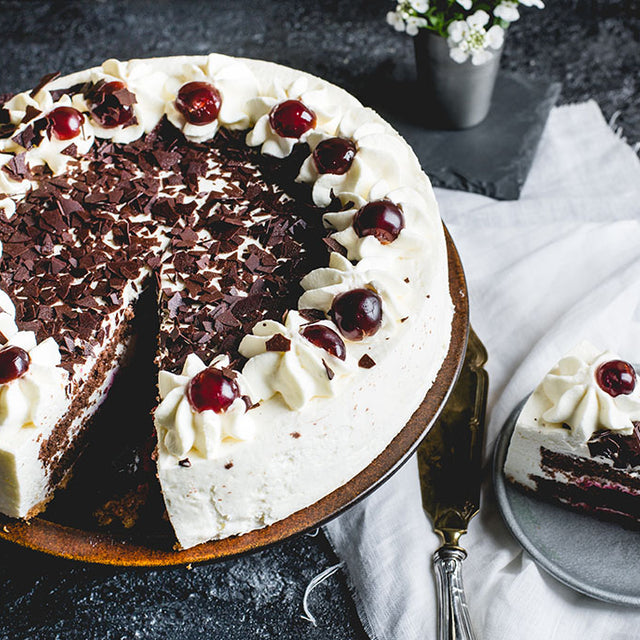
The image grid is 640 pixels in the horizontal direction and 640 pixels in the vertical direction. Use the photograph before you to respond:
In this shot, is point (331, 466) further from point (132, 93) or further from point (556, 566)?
point (132, 93)

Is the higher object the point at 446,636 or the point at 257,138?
the point at 257,138

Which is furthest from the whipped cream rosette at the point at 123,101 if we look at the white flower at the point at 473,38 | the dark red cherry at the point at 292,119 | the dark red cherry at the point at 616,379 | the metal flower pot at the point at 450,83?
the dark red cherry at the point at 616,379

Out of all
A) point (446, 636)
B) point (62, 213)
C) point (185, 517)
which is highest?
point (62, 213)

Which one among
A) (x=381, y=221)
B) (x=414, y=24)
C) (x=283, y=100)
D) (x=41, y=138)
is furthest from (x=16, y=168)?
(x=414, y=24)

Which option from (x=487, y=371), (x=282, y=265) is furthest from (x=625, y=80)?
(x=282, y=265)

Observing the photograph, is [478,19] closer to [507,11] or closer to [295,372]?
[507,11]

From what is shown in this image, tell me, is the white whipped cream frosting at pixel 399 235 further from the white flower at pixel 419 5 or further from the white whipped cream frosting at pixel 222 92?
the white flower at pixel 419 5

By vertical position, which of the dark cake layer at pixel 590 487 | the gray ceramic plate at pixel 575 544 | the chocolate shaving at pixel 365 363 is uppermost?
the chocolate shaving at pixel 365 363

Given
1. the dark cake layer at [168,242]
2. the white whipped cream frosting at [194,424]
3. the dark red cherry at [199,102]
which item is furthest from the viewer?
the dark red cherry at [199,102]
